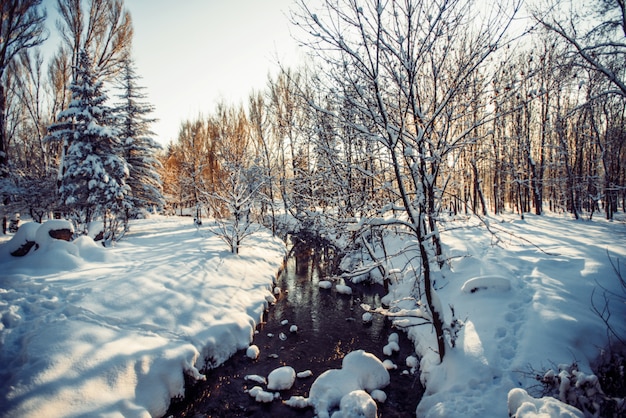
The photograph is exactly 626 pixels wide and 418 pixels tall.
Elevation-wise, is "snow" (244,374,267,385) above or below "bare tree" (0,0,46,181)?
below

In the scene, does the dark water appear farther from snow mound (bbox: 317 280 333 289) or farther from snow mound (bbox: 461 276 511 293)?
snow mound (bbox: 461 276 511 293)

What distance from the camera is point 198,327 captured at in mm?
5617

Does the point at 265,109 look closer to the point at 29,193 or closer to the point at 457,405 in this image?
the point at 29,193

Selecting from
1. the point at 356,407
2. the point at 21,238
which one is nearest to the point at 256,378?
the point at 356,407

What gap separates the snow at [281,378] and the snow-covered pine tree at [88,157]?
31.3 feet

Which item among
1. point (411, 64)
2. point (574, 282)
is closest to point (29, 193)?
point (411, 64)

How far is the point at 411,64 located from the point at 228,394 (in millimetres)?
5853

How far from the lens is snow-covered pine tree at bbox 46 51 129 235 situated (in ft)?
37.2

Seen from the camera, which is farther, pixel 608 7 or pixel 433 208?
pixel 608 7

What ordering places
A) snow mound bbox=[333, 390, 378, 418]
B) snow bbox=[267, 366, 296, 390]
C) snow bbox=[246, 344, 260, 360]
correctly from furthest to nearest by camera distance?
snow bbox=[246, 344, 260, 360] < snow bbox=[267, 366, 296, 390] < snow mound bbox=[333, 390, 378, 418]

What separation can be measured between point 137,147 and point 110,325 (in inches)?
590

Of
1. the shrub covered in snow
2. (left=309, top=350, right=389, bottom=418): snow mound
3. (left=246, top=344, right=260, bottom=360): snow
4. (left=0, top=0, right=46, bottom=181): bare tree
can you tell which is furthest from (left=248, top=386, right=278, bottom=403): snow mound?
(left=0, top=0, right=46, bottom=181): bare tree

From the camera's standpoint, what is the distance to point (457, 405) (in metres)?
3.67

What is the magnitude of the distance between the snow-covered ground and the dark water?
10.4 inches
